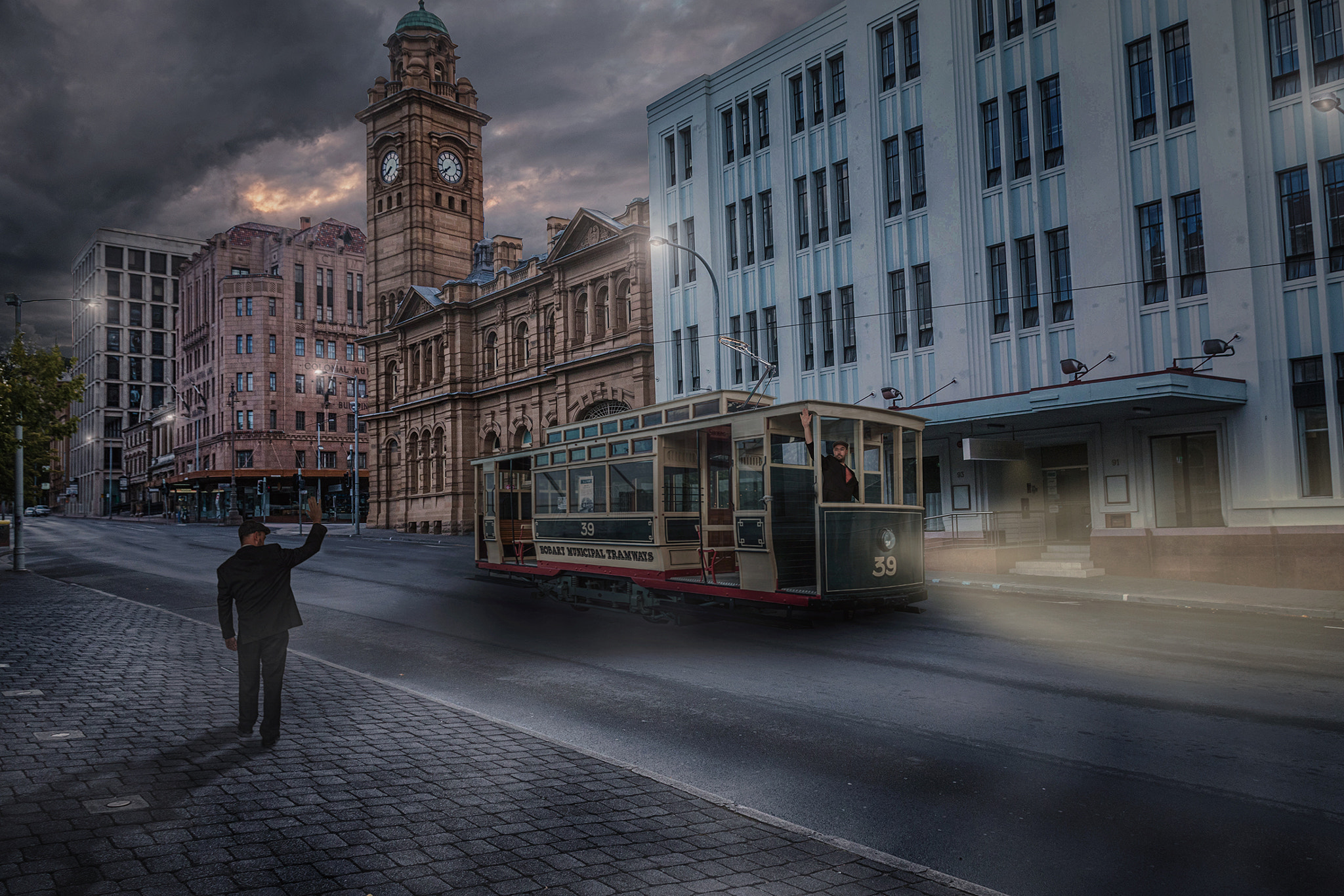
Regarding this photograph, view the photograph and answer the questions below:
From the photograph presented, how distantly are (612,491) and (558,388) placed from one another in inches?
1202

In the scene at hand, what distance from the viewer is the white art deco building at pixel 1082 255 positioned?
19188 mm

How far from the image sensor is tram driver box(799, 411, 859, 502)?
11.7 metres

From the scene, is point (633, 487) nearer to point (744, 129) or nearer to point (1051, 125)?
point (1051, 125)

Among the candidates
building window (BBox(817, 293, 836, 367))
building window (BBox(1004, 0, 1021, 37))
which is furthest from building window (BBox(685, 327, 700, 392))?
building window (BBox(1004, 0, 1021, 37))

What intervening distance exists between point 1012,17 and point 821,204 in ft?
25.8

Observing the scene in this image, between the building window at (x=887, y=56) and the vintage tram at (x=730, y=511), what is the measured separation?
18074mm

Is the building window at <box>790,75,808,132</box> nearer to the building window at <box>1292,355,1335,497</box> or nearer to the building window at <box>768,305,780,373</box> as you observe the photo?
the building window at <box>768,305,780,373</box>

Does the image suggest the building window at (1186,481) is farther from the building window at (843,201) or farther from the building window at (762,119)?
the building window at (762,119)

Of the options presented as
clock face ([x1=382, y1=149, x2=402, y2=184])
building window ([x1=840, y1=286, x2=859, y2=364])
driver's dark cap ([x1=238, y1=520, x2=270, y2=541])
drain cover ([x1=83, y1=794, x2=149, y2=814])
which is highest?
clock face ([x1=382, y1=149, x2=402, y2=184])

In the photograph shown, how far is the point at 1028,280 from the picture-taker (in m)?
24.2

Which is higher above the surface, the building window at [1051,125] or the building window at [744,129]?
the building window at [744,129]

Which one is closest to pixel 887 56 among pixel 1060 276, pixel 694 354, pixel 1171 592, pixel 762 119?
pixel 762 119

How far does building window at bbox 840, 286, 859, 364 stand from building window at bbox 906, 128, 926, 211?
3.36 metres

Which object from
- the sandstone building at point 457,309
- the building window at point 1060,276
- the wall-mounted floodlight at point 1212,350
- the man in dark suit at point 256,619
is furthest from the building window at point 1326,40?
the sandstone building at point 457,309
